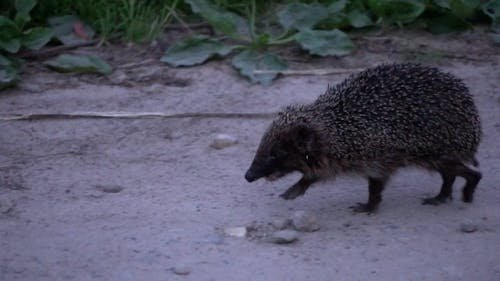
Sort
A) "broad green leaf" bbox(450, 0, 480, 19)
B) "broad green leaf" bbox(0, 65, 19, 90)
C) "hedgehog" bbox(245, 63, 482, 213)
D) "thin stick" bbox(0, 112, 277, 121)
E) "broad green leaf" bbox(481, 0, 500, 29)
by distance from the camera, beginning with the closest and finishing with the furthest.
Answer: "hedgehog" bbox(245, 63, 482, 213)
"thin stick" bbox(0, 112, 277, 121)
"broad green leaf" bbox(0, 65, 19, 90)
"broad green leaf" bbox(450, 0, 480, 19)
"broad green leaf" bbox(481, 0, 500, 29)

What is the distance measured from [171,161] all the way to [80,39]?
2342mm

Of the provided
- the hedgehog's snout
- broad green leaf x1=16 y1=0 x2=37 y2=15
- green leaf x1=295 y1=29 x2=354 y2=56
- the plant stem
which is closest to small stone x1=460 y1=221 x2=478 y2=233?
the hedgehog's snout

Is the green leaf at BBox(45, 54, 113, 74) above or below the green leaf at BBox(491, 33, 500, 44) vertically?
below

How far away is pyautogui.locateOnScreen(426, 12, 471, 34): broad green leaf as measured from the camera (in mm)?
9312

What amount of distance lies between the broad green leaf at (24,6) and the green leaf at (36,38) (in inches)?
8.0

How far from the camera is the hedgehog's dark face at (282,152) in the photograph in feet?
20.9

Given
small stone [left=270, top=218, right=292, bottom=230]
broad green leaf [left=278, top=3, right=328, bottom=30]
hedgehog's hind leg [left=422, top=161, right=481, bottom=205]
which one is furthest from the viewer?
broad green leaf [left=278, top=3, right=328, bottom=30]

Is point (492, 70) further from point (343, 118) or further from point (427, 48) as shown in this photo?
point (343, 118)

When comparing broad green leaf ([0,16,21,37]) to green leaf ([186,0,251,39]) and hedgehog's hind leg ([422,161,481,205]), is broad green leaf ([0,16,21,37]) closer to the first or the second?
green leaf ([186,0,251,39])

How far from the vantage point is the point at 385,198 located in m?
6.71

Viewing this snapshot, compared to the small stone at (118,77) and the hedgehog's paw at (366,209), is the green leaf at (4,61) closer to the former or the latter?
the small stone at (118,77)

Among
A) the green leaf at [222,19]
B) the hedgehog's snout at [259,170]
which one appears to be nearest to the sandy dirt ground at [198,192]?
the hedgehog's snout at [259,170]

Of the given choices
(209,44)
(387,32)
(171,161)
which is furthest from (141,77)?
(387,32)

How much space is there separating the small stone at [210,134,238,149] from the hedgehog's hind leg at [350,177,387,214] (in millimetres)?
1358
